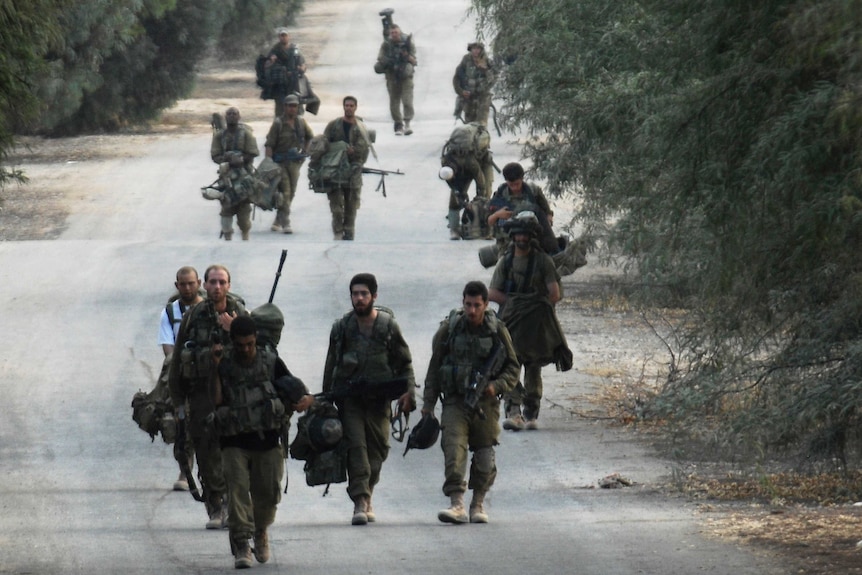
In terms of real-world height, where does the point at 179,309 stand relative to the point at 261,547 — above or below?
above

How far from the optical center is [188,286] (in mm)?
10773

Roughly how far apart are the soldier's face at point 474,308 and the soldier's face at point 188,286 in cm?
176

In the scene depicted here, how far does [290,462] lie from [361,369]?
2.96 meters

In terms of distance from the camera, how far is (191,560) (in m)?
9.63

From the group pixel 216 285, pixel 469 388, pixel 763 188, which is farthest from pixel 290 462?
pixel 763 188

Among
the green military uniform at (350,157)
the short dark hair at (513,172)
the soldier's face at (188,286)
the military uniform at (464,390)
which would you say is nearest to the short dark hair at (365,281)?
the military uniform at (464,390)

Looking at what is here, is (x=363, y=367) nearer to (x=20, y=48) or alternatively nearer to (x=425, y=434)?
(x=425, y=434)

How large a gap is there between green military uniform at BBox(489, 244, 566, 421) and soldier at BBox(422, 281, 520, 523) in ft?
7.82

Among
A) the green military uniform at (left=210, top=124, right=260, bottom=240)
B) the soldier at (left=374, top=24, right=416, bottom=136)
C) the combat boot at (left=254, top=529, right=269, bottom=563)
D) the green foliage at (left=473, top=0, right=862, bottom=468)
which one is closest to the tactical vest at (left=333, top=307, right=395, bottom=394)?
the combat boot at (left=254, top=529, right=269, bottom=563)

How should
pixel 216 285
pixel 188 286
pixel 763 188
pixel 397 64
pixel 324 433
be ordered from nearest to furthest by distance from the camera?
pixel 763 188 → pixel 216 285 → pixel 324 433 → pixel 188 286 → pixel 397 64

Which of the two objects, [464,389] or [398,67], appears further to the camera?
[398,67]

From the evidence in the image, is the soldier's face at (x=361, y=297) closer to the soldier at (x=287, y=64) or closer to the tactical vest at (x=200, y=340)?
the tactical vest at (x=200, y=340)

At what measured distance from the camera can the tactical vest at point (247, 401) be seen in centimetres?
939

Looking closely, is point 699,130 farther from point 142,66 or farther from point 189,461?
point 142,66
